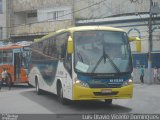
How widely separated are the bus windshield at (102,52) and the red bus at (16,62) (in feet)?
47.7

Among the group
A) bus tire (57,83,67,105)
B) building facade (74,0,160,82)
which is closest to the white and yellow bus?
bus tire (57,83,67,105)

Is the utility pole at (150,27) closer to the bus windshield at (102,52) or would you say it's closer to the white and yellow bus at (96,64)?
the white and yellow bus at (96,64)

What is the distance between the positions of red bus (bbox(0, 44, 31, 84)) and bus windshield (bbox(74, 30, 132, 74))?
14.6 meters

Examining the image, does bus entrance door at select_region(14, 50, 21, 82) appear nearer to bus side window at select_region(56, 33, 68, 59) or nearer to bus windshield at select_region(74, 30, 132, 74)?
bus side window at select_region(56, 33, 68, 59)

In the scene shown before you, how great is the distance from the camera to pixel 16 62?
32562 millimetres

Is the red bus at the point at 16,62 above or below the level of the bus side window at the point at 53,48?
below

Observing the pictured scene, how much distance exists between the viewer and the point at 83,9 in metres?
44.6

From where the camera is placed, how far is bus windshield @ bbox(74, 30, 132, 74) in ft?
54.0

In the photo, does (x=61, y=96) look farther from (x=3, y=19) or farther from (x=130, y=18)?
(x=3, y=19)

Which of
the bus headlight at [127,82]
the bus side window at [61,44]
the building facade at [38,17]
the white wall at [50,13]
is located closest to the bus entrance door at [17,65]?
the building facade at [38,17]

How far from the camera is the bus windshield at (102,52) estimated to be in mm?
16453

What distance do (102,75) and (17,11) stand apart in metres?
34.4

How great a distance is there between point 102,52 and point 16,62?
1681 cm

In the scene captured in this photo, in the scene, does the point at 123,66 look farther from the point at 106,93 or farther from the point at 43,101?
the point at 43,101
